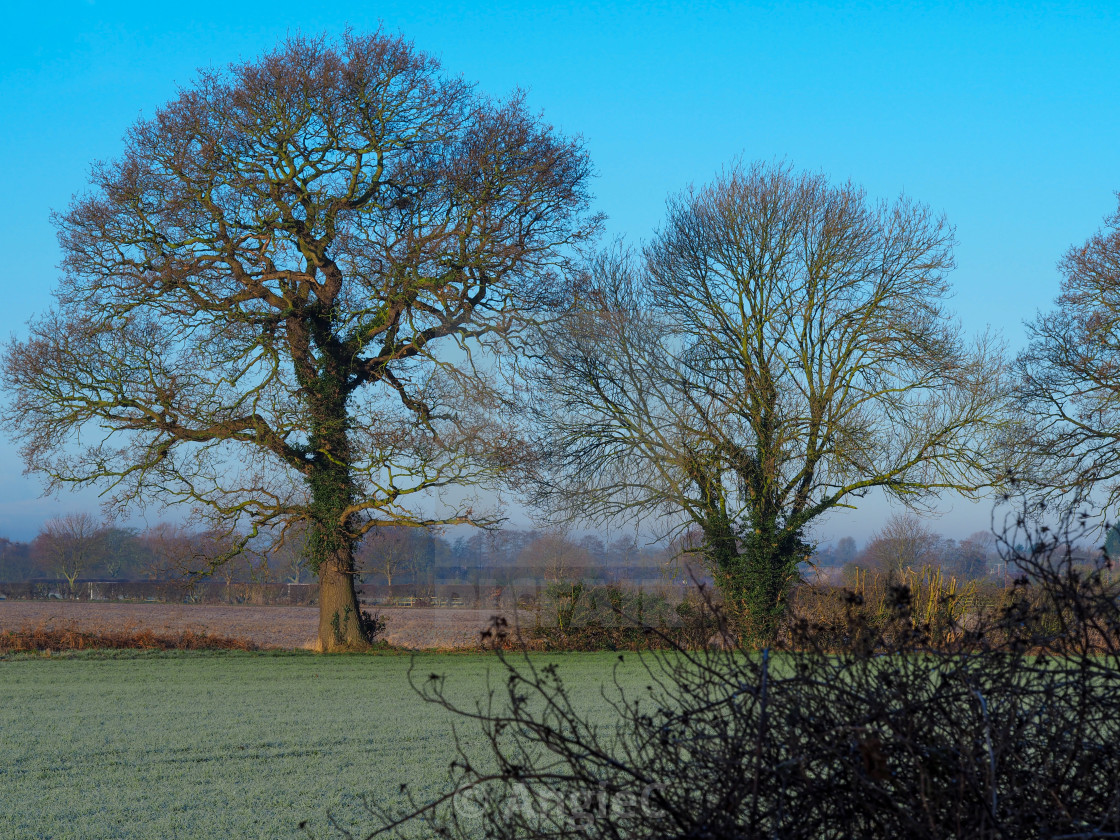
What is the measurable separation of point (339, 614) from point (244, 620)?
10.1 m

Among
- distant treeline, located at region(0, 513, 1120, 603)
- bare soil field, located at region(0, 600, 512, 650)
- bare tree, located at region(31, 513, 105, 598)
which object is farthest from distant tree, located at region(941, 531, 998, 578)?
bare tree, located at region(31, 513, 105, 598)

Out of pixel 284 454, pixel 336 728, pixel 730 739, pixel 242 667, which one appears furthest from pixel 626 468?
pixel 730 739

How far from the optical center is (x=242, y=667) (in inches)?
627

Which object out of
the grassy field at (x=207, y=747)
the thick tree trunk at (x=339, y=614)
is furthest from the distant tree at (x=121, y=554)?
the grassy field at (x=207, y=747)

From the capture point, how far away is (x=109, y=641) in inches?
707

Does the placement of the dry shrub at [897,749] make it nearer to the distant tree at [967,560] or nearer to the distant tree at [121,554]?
the distant tree at [967,560]

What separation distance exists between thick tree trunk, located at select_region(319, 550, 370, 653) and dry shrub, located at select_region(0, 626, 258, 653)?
1.54m

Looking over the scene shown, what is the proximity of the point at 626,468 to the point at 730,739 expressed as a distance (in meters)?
18.2

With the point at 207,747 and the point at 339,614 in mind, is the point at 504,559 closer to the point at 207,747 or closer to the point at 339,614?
the point at 339,614

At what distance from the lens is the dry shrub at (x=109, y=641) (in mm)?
17422

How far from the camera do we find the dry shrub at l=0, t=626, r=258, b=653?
17422 millimetres

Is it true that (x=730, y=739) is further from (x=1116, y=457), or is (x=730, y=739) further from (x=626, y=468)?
(x=1116, y=457)

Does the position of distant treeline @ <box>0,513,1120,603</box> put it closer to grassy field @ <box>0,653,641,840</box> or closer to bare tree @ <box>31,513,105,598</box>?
grassy field @ <box>0,653,641,840</box>

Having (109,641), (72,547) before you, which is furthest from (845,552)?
(72,547)
